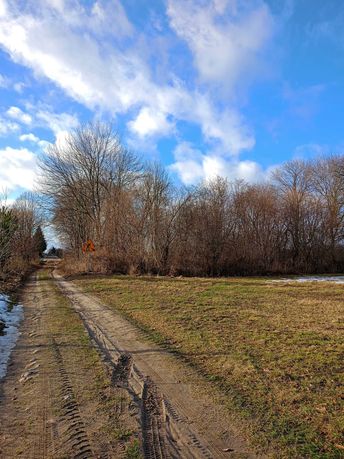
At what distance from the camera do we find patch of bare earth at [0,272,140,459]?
131 inches

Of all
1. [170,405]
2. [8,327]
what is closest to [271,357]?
[170,405]

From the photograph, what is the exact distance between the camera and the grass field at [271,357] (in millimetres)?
3629

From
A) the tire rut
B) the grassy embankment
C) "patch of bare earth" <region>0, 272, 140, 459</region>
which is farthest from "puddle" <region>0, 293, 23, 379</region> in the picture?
the tire rut

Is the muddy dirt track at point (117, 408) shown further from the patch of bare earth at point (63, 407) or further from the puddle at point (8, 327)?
the puddle at point (8, 327)

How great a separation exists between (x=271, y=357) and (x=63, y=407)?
11.5 feet

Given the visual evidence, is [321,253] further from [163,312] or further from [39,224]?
[39,224]

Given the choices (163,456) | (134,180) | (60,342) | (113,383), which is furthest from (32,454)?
(134,180)

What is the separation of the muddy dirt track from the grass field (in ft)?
1.27

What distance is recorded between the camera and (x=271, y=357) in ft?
19.4

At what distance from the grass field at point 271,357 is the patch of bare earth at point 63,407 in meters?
1.41

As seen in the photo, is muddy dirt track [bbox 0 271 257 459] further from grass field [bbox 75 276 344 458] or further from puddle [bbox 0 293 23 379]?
grass field [bbox 75 276 344 458]

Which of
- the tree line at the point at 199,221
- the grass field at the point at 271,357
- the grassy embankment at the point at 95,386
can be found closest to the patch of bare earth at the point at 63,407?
the grassy embankment at the point at 95,386

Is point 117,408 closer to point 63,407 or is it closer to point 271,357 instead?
point 63,407

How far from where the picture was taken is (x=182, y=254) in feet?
101
